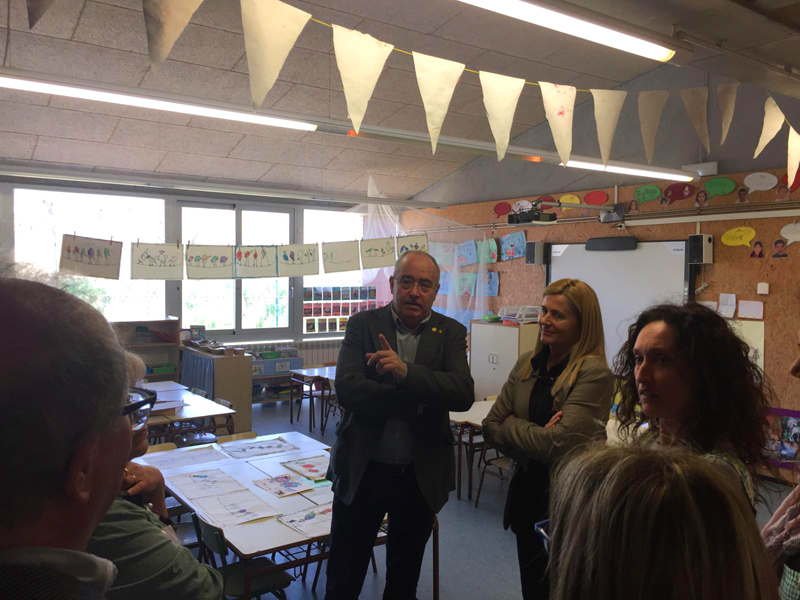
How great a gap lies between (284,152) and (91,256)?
2551mm

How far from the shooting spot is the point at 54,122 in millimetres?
5422

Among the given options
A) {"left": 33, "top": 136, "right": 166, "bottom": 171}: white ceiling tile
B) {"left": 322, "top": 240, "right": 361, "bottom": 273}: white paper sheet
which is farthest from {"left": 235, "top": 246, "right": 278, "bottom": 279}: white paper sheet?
{"left": 33, "top": 136, "right": 166, "bottom": 171}: white ceiling tile

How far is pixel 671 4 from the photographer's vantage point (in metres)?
2.59

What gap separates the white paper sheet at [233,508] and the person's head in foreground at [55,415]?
1.79 metres

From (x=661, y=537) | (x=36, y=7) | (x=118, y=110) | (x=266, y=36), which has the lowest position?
(x=661, y=537)

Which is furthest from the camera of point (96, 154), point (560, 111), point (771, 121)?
point (96, 154)

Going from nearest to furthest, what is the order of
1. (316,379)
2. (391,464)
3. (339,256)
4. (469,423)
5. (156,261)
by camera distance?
1. (391,464)
2. (469,423)
3. (156,261)
4. (339,256)
5. (316,379)

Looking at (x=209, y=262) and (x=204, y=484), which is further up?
(x=209, y=262)

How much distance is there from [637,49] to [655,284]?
3.54m

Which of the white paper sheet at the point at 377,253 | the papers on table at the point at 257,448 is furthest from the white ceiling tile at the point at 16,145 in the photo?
the papers on table at the point at 257,448

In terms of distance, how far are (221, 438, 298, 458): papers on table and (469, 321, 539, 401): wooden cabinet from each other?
300 cm

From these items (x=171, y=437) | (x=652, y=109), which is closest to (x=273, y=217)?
(x=171, y=437)

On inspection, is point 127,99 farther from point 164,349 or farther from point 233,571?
point 164,349

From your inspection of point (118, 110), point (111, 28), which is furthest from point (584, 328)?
point (118, 110)
